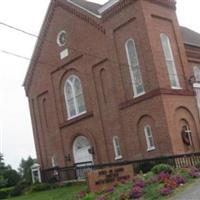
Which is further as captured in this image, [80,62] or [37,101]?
[37,101]

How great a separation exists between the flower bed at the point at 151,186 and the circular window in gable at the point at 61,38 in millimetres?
17764

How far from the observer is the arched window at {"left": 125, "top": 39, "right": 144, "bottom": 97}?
29.9 metres

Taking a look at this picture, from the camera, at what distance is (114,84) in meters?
31.3

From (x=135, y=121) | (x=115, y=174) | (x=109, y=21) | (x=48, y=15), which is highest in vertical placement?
(x=48, y=15)

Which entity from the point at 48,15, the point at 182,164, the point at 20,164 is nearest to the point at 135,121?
the point at 182,164

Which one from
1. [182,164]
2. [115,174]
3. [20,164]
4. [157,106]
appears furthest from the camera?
[20,164]

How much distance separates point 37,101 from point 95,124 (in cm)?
703

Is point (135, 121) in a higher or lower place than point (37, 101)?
lower

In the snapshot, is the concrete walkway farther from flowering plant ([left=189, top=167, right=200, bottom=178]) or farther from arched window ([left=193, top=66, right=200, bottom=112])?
arched window ([left=193, top=66, right=200, bottom=112])

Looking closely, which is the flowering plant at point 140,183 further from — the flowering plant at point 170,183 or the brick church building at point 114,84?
the brick church building at point 114,84

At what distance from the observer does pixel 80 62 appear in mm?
34594

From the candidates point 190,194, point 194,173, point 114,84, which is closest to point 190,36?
point 114,84

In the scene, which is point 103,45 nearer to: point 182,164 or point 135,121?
point 135,121

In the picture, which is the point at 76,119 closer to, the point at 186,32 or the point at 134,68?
the point at 134,68
